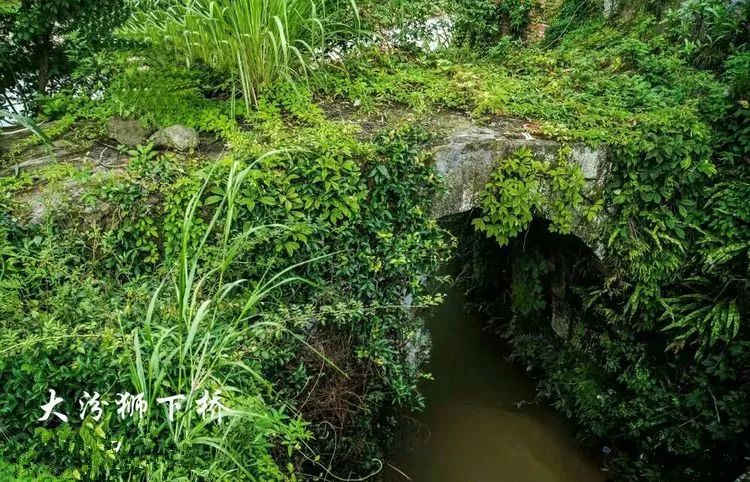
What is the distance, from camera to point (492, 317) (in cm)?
572

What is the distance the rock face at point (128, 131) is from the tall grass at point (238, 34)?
1.82ft

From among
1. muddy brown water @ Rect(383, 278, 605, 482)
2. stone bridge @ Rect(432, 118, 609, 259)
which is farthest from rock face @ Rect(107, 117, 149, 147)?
muddy brown water @ Rect(383, 278, 605, 482)

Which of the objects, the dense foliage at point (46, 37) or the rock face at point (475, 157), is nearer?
the dense foliage at point (46, 37)

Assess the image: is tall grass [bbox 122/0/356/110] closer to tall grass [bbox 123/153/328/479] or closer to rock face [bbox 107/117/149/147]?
rock face [bbox 107/117/149/147]

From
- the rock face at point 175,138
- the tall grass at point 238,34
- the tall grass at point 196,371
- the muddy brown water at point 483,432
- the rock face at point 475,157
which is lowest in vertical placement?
the muddy brown water at point 483,432

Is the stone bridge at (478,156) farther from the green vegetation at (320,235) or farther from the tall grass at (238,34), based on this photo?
the tall grass at (238,34)

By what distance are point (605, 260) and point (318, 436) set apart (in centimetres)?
247

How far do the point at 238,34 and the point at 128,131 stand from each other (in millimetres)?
931

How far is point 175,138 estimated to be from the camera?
319cm

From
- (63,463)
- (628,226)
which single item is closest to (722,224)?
(628,226)

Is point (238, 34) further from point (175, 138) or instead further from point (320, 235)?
point (320, 235)

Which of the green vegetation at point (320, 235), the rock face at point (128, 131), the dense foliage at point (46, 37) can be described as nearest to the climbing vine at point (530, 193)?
the green vegetation at point (320, 235)

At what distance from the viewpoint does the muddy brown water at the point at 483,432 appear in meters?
4.24

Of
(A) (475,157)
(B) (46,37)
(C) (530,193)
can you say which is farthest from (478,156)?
(B) (46,37)
